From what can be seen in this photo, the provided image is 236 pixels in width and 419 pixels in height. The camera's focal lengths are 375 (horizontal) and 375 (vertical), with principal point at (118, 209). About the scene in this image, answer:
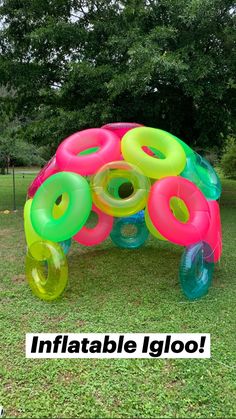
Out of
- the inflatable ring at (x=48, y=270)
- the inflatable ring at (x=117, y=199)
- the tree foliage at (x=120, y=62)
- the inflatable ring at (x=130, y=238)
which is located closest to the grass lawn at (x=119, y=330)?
the inflatable ring at (x=48, y=270)

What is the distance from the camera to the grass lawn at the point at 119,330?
2.65 metres

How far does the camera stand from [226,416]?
2.54 meters

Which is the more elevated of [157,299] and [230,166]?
[157,299]

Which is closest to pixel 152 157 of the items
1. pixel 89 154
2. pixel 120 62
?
pixel 89 154

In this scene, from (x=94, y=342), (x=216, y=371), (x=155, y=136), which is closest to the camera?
(x=216, y=371)

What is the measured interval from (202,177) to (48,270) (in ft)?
8.24

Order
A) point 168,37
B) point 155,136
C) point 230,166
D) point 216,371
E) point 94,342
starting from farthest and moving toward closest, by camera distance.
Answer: point 230,166 < point 168,37 < point 155,136 < point 94,342 < point 216,371

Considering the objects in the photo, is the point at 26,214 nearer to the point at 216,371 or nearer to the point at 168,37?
the point at 216,371

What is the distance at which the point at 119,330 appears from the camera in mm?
3689

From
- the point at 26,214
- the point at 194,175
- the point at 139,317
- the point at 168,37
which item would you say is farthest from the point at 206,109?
the point at 139,317

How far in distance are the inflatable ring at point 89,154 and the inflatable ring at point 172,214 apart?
85 centimetres

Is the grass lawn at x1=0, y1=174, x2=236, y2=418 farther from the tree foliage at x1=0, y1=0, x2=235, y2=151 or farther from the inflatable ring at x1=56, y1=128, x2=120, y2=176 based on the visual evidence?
the tree foliage at x1=0, y1=0, x2=235, y2=151

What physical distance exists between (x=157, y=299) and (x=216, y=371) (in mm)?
1489

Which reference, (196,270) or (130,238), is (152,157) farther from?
(130,238)
